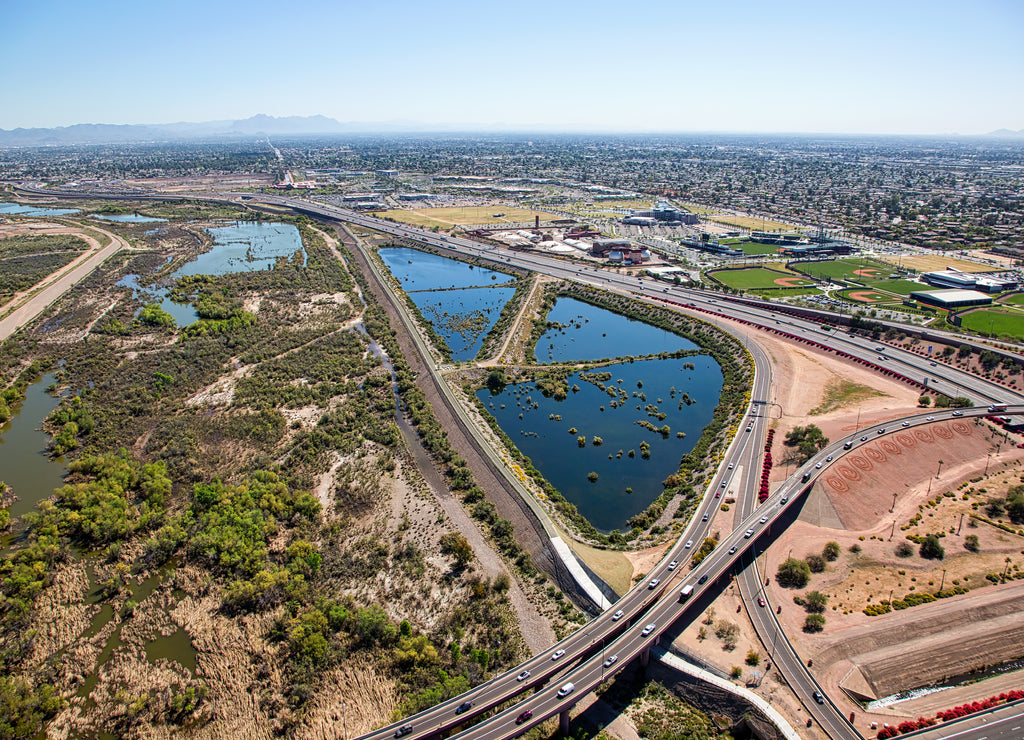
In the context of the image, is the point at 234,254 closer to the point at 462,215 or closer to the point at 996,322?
the point at 462,215

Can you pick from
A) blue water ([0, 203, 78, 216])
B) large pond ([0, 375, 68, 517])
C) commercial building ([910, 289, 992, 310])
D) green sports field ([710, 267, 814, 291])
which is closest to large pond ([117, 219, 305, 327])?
large pond ([0, 375, 68, 517])

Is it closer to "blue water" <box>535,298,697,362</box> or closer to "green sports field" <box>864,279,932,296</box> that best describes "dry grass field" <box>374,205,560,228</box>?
"blue water" <box>535,298,697,362</box>

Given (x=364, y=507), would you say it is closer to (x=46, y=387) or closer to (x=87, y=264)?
(x=46, y=387)

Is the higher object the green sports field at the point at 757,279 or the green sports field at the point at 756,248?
the green sports field at the point at 756,248

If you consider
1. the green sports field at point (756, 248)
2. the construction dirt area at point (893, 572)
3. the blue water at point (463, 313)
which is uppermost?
the green sports field at point (756, 248)

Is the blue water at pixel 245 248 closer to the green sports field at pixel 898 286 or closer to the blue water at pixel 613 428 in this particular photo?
the blue water at pixel 613 428

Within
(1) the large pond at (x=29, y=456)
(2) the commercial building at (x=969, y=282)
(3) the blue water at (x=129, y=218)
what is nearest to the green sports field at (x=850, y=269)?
(2) the commercial building at (x=969, y=282)
